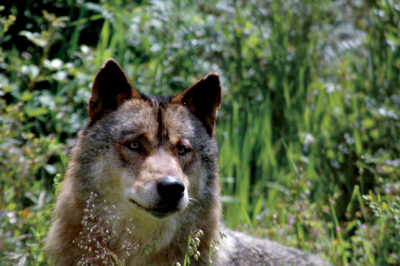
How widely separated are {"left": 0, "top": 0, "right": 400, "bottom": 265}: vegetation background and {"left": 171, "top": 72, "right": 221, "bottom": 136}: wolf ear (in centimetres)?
124

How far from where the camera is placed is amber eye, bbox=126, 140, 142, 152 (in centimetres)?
343

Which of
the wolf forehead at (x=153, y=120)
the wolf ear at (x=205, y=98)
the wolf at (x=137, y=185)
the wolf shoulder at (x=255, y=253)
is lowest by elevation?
the wolf shoulder at (x=255, y=253)

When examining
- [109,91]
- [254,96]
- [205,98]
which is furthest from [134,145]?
[254,96]

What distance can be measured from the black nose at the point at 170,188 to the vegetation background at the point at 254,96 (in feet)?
5.35

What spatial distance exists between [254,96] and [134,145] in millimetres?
3165

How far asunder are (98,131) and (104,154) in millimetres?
202

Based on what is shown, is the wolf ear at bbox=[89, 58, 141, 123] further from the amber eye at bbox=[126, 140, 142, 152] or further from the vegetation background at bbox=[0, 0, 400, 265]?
the vegetation background at bbox=[0, 0, 400, 265]

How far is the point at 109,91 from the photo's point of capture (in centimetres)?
366

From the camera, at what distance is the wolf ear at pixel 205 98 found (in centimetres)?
387

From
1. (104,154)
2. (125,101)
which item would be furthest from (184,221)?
(125,101)

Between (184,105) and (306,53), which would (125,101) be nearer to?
(184,105)

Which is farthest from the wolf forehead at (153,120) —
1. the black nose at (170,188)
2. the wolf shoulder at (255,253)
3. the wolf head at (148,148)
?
the wolf shoulder at (255,253)

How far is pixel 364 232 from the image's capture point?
178 inches

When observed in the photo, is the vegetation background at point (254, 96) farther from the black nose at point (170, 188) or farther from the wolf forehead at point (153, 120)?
the black nose at point (170, 188)
